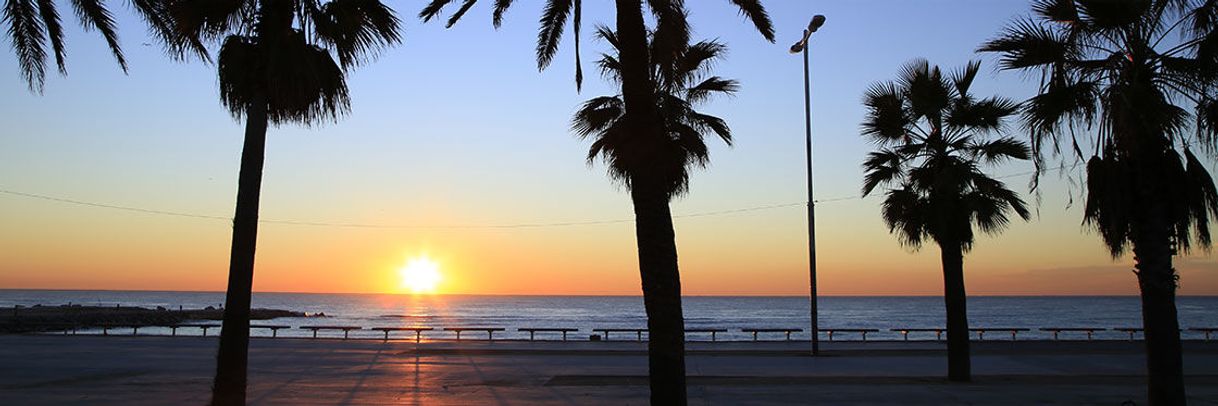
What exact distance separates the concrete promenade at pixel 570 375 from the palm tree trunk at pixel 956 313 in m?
0.42

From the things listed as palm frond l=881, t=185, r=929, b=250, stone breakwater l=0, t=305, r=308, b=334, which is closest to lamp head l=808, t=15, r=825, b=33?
palm frond l=881, t=185, r=929, b=250

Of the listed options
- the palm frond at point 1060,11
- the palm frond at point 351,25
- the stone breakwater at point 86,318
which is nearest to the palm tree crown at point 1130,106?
the palm frond at point 1060,11

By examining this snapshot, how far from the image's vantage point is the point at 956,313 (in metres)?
19.9

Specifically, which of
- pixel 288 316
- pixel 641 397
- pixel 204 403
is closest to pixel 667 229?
pixel 641 397

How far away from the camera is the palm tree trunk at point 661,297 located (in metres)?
11.1

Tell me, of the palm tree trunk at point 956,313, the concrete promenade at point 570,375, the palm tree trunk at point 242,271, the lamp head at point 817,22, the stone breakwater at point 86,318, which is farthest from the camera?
the stone breakwater at point 86,318

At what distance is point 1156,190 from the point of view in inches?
523

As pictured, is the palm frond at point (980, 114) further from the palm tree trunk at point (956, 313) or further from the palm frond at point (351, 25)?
the palm frond at point (351, 25)

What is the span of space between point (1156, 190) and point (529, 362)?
17.0 meters

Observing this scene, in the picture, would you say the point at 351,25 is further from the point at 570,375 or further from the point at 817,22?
the point at 817,22

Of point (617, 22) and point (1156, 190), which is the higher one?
point (617, 22)

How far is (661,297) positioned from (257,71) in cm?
559

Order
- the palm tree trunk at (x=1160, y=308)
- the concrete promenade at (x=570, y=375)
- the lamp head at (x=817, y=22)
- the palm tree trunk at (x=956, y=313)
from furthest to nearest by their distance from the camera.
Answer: the lamp head at (x=817, y=22), the palm tree trunk at (x=956, y=313), the concrete promenade at (x=570, y=375), the palm tree trunk at (x=1160, y=308)

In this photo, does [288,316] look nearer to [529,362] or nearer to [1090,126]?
[529,362]
